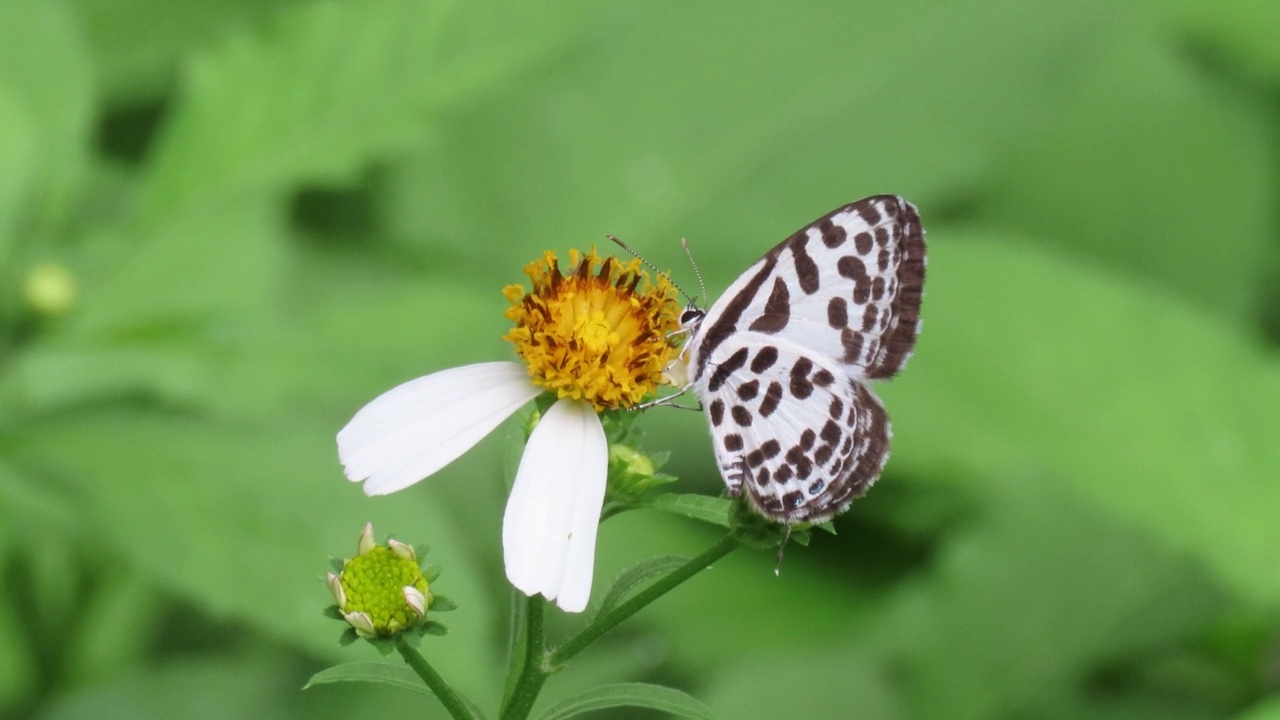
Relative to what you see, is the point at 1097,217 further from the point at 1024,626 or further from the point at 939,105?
the point at 1024,626

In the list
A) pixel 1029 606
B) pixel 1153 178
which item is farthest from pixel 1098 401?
pixel 1153 178

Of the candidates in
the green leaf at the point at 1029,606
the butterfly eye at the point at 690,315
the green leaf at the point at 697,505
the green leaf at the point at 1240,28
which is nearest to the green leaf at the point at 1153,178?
the green leaf at the point at 1240,28

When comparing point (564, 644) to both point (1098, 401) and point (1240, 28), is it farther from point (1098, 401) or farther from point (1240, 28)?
point (1240, 28)

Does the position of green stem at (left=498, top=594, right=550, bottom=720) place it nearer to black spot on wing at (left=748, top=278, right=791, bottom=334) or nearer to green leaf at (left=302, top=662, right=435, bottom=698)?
green leaf at (left=302, top=662, right=435, bottom=698)

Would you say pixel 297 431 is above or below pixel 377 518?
above

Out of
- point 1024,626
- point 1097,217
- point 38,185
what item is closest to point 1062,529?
point 1024,626

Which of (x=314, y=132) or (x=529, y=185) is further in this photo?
(x=529, y=185)

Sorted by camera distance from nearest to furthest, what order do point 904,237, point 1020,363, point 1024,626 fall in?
1. point 904,237
2. point 1024,626
3. point 1020,363

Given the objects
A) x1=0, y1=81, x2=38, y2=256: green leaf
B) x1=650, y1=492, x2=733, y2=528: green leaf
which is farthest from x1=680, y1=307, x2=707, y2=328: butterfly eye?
x1=0, y1=81, x2=38, y2=256: green leaf
